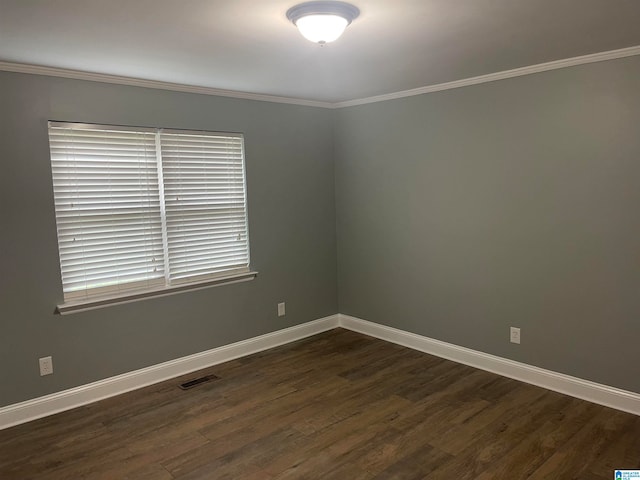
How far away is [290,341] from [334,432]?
1675 millimetres

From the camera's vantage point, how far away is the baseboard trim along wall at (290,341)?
308 cm

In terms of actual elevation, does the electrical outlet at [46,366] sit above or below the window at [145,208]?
below

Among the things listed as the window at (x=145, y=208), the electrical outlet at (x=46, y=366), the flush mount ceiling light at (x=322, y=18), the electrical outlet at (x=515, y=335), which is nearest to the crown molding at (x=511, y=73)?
the window at (x=145, y=208)

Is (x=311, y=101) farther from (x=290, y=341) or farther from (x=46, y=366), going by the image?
(x=46, y=366)

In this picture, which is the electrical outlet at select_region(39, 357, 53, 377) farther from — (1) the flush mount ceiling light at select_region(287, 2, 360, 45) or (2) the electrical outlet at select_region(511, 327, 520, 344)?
(2) the electrical outlet at select_region(511, 327, 520, 344)

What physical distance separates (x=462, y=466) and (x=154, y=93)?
10.5 feet

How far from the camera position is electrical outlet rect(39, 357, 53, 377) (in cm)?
314

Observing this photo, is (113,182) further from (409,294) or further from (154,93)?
(409,294)

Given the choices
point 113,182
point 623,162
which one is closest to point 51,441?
point 113,182

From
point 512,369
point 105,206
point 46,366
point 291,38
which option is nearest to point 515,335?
point 512,369

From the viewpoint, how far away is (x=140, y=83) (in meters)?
3.40

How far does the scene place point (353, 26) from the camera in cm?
227

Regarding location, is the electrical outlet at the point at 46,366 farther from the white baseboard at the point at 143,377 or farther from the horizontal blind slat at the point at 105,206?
the horizontal blind slat at the point at 105,206

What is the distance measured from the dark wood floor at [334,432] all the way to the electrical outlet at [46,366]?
317 mm
